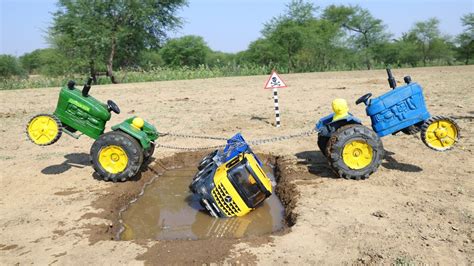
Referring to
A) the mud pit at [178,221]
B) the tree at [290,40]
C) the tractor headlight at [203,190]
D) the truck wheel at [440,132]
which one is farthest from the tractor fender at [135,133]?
the tree at [290,40]

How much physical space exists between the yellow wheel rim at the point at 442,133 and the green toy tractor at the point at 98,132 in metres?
4.76

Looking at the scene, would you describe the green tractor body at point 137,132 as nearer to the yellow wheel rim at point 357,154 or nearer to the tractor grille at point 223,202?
the tractor grille at point 223,202

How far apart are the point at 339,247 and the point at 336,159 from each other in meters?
2.15

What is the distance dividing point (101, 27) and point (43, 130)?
23.1 metres

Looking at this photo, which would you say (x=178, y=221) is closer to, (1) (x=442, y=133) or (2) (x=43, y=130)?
(2) (x=43, y=130)

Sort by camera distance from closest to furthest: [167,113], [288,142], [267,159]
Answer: [267,159]
[288,142]
[167,113]

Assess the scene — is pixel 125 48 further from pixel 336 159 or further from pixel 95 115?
pixel 336 159

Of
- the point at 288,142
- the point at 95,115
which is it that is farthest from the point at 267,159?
the point at 95,115

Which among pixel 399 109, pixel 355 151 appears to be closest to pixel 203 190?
pixel 355 151

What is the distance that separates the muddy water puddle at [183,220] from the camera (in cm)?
558

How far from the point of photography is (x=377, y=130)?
6.94 m

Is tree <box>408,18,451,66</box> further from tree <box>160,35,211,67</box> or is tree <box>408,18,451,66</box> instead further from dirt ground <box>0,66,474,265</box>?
dirt ground <box>0,66,474,265</box>

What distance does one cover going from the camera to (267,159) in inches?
341

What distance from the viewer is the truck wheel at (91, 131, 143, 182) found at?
686cm
